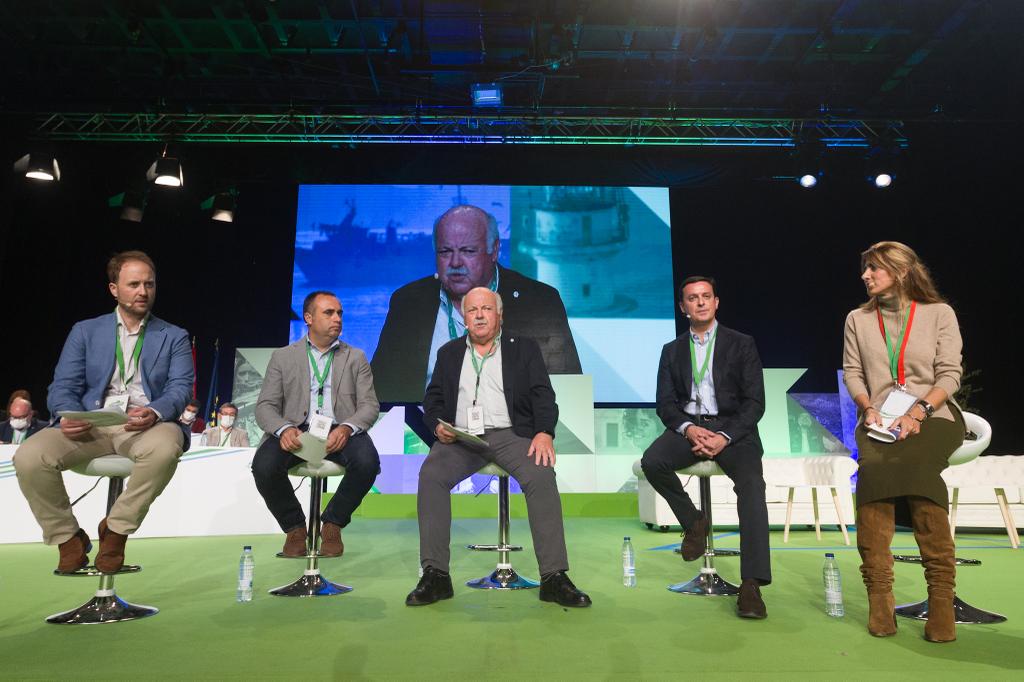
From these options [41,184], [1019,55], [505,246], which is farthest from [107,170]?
[1019,55]

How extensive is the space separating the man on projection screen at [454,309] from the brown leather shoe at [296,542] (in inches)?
207

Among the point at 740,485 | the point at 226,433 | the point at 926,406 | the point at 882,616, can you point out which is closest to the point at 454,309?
the point at 226,433

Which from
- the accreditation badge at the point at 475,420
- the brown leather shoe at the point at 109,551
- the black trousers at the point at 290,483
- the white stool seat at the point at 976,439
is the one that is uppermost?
the accreditation badge at the point at 475,420

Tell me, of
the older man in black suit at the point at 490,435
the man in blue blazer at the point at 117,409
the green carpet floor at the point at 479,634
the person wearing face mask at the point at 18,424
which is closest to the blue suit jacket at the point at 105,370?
the man in blue blazer at the point at 117,409

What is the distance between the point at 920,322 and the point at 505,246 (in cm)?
665

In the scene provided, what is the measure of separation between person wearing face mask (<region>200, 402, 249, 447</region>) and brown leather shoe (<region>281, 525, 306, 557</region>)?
3.83m

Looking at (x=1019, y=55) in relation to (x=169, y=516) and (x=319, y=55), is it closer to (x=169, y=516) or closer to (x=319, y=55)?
(x=319, y=55)

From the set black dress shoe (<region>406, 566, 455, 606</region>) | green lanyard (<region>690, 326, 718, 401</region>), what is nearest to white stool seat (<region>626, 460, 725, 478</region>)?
green lanyard (<region>690, 326, 718, 401</region>)

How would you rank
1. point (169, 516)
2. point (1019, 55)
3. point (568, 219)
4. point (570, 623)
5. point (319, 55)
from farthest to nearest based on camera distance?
point (568, 219)
point (319, 55)
point (1019, 55)
point (169, 516)
point (570, 623)

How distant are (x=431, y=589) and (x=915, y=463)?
1.87 m

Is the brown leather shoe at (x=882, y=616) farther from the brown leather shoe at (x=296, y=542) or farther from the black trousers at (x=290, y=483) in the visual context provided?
the brown leather shoe at (x=296, y=542)

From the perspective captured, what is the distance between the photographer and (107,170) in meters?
9.55

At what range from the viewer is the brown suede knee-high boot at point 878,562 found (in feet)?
7.69

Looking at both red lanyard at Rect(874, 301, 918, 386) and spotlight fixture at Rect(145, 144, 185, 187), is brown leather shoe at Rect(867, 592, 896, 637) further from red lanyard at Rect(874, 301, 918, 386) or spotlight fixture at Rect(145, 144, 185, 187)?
spotlight fixture at Rect(145, 144, 185, 187)
